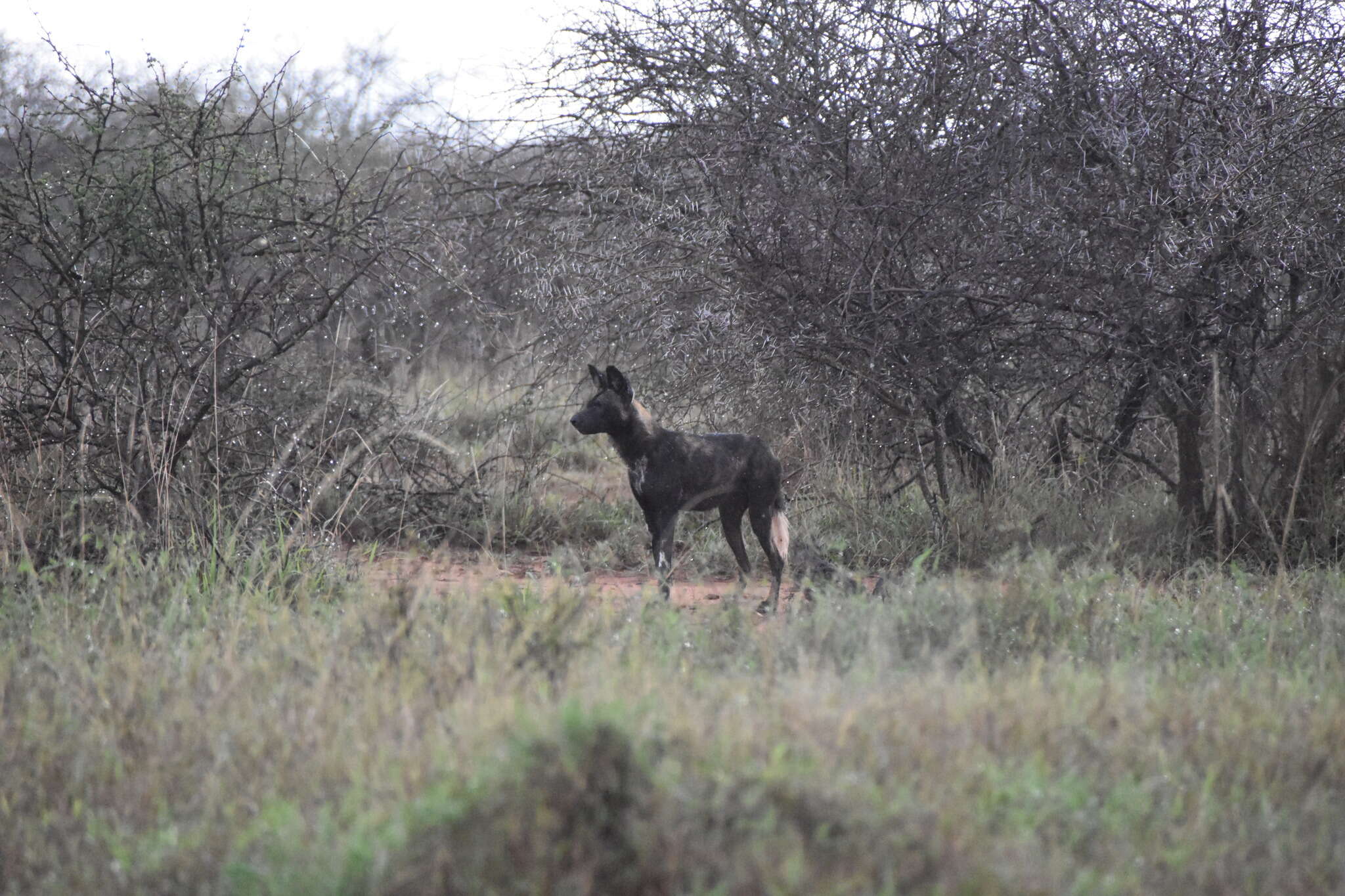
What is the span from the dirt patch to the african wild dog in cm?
25

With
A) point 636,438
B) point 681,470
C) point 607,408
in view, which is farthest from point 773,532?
point 607,408

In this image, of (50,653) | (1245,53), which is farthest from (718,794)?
(1245,53)

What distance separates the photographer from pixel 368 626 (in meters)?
4.05

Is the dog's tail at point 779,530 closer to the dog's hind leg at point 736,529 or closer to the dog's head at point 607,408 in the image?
the dog's hind leg at point 736,529

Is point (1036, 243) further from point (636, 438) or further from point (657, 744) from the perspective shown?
point (657, 744)

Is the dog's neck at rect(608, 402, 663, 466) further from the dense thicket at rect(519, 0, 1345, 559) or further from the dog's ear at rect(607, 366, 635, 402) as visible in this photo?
the dense thicket at rect(519, 0, 1345, 559)

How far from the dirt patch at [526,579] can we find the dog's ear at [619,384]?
37.6 inches

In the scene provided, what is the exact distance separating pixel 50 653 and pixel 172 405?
1803 millimetres

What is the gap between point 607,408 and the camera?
6.21 metres

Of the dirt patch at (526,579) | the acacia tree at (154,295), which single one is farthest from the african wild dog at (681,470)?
the acacia tree at (154,295)

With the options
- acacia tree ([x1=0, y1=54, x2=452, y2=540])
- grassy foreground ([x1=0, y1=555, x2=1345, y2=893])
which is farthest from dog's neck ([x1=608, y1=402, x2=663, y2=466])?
grassy foreground ([x1=0, y1=555, x2=1345, y2=893])

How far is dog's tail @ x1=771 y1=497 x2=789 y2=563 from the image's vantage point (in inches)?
252

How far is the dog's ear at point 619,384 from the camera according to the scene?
242 inches

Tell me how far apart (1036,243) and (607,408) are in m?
2.58
